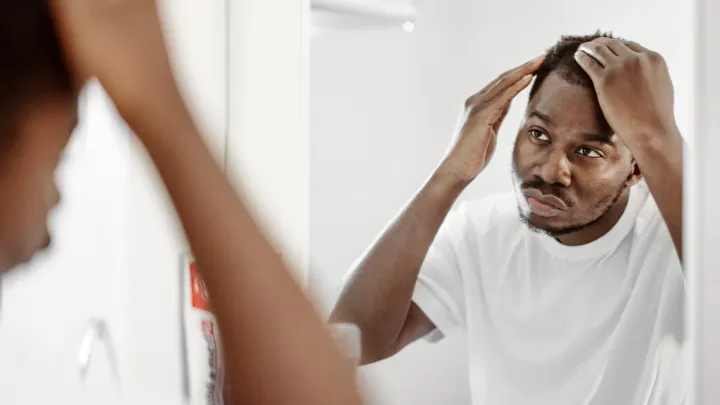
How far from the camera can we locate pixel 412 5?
91 centimetres

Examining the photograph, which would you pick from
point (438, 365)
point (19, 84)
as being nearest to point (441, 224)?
point (438, 365)

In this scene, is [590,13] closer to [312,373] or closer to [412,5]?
[412,5]

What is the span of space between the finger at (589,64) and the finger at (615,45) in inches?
0.8

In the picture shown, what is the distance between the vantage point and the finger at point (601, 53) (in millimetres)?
811

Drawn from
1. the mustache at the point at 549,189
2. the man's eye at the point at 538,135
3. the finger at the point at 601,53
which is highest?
the finger at the point at 601,53

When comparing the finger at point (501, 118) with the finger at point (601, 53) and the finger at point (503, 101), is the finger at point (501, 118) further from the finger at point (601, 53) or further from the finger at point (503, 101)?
the finger at point (601, 53)

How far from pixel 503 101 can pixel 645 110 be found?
0.15m

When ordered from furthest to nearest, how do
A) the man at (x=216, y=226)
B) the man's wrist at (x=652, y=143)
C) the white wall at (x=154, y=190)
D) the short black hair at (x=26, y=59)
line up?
1. the white wall at (x=154, y=190)
2. the man's wrist at (x=652, y=143)
3. the short black hair at (x=26, y=59)
4. the man at (x=216, y=226)

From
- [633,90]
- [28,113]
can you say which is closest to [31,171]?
[28,113]

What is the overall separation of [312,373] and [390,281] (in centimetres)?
65

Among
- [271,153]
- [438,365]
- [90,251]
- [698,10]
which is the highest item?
[698,10]

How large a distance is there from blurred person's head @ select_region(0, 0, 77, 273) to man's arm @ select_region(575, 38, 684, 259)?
588 millimetres

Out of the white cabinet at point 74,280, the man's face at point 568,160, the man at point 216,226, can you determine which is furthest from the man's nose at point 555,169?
the man at point 216,226

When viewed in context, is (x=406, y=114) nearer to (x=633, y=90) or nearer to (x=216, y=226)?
(x=633, y=90)
